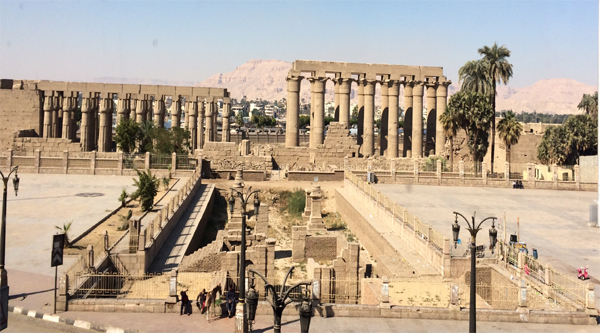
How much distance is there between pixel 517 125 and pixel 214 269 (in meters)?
37.9

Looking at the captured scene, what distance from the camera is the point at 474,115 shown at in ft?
176

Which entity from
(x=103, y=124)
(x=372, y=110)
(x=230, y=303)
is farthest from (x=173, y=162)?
(x=230, y=303)

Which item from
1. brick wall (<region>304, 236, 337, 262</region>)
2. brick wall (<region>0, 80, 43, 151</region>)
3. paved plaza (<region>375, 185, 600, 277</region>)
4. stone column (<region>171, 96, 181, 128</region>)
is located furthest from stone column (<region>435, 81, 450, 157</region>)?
brick wall (<region>0, 80, 43, 151</region>)

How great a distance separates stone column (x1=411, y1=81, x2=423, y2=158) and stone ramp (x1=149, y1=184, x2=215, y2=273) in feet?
77.1

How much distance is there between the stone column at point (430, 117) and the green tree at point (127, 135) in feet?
90.4

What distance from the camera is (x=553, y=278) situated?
2167 cm

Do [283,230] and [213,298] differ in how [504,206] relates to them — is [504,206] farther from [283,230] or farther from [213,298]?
[213,298]

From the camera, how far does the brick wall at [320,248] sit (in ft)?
103

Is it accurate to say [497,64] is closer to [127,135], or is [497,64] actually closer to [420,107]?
[420,107]

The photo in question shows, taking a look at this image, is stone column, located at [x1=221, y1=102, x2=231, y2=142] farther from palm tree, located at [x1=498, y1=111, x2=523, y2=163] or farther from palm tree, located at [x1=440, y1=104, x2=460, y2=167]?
palm tree, located at [x1=498, y1=111, x2=523, y2=163]

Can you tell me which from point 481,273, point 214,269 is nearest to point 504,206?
point 481,273

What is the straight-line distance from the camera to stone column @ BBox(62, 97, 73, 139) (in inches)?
2542

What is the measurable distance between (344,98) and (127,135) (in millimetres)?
20064

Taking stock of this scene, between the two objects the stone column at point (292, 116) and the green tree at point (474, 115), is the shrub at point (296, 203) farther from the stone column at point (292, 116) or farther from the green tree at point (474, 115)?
the green tree at point (474, 115)
